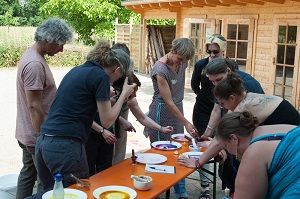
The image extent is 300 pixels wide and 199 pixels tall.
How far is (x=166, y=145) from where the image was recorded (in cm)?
362

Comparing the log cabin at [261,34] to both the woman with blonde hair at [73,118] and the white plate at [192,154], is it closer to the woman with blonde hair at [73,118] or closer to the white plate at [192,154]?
the white plate at [192,154]

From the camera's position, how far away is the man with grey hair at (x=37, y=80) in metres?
2.97

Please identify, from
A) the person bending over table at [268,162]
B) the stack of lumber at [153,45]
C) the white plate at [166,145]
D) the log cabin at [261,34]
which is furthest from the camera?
the stack of lumber at [153,45]

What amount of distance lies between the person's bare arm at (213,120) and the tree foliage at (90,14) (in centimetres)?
1508

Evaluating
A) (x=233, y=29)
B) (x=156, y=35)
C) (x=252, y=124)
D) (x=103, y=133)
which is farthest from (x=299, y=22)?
(x=156, y=35)

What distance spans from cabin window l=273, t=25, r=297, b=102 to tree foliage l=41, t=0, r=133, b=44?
1102cm

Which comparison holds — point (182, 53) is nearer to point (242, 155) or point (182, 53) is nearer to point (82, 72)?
point (82, 72)

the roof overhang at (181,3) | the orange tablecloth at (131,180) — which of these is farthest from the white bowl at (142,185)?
the roof overhang at (181,3)

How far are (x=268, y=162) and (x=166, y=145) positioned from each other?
1752 millimetres

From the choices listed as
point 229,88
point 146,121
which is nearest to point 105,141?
point 146,121

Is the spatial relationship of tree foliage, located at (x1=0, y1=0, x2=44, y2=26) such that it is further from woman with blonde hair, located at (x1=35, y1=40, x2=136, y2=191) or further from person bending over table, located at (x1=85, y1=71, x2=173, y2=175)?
woman with blonde hair, located at (x1=35, y1=40, x2=136, y2=191)

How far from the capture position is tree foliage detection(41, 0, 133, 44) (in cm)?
1852

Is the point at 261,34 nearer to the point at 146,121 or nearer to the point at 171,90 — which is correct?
the point at 171,90

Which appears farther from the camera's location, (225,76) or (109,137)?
(109,137)
